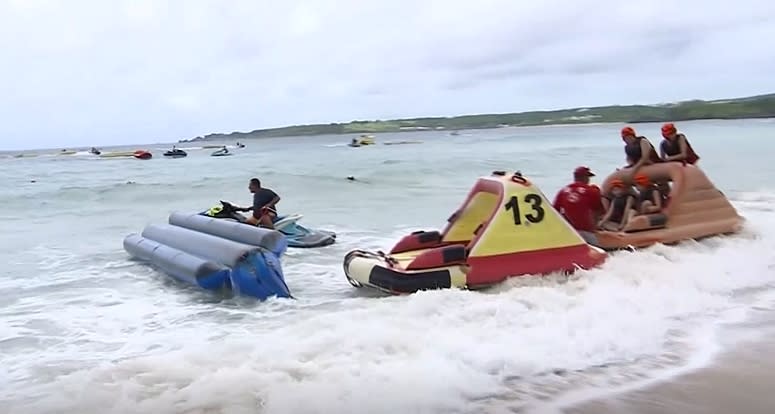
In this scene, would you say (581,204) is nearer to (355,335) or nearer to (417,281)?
(417,281)

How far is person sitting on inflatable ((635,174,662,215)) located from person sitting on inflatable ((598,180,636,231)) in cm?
13

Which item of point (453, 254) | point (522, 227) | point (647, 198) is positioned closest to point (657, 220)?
point (647, 198)

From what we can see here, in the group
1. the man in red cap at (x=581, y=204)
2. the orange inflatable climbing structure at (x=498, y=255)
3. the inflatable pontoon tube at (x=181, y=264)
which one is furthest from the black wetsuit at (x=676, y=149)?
the inflatable pontoon tube at (x=181, y=264)

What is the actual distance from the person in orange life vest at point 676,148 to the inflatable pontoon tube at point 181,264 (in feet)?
18.0

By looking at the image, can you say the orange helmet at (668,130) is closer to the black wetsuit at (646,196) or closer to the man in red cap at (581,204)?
the black wetsuit at (646,196)

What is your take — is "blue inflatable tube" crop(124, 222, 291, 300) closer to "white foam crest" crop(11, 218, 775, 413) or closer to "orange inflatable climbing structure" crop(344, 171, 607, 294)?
"white foam crest" crop(11, 218, 775, 413)

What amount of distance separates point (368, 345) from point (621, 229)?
→ 4276mm

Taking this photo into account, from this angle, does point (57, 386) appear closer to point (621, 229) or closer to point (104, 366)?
point (104, 366)

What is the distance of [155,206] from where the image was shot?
17203 millimetres

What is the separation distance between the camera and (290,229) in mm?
10297

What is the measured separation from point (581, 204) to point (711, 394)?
4315 mm

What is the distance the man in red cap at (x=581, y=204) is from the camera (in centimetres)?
800

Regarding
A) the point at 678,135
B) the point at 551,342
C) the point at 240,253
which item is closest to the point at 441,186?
the point at 678,135

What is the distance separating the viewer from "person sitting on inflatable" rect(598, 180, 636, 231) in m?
8.19
